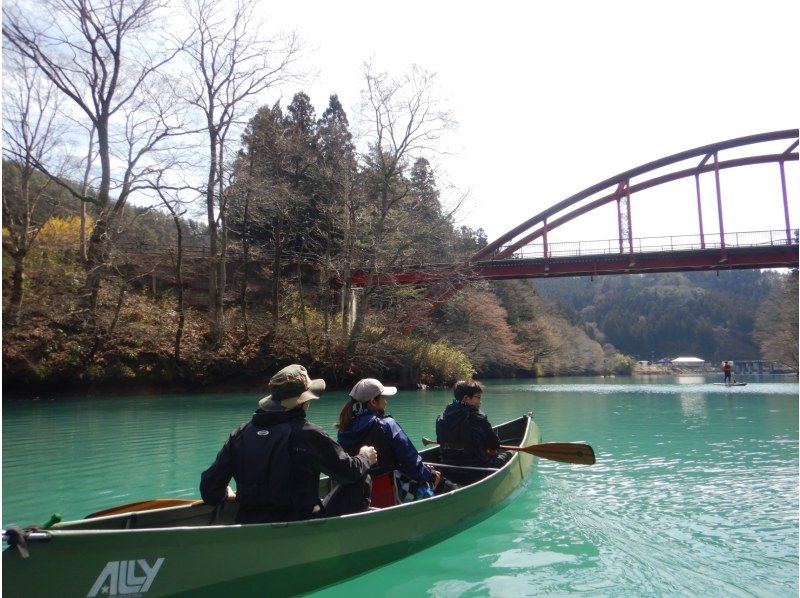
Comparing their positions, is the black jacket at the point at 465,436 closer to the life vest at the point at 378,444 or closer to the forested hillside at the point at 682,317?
the life vest at the point at 378,444

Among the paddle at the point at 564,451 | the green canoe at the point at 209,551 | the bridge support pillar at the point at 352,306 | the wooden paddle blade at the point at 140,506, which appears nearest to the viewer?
the green canoe at the point at 209,551

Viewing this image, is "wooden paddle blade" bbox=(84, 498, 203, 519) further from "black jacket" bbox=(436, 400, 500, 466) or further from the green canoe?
"black jacket" bbox=(436, 400, 500, 466)

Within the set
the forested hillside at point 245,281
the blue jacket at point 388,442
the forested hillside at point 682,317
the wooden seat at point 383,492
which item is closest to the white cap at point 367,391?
the blue jacket at point 388,442

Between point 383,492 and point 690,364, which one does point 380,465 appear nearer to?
point 383,492

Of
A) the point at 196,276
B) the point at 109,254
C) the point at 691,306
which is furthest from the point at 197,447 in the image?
the point at 691,306

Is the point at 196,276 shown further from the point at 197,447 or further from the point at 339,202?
the point at 197,447

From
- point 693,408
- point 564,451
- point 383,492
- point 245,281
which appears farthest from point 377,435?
point 245,281

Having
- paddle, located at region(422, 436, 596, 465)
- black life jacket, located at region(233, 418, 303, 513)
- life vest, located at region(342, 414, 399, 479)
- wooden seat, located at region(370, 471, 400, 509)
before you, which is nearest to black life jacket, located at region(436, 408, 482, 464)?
paddle, located at region(422, 436, 596, 465)

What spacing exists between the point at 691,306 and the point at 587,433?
384ft

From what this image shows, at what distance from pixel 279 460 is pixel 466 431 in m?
3.13

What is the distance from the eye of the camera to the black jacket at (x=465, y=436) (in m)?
6.41

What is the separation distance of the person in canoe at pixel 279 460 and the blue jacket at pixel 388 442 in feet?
2.89

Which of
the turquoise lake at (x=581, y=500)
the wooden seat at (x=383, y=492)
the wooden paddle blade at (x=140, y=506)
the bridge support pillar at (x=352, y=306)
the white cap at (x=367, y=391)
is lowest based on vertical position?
the turquoise lake at (x=581, y=500)

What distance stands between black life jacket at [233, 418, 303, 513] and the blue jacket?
1.06m
